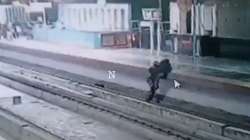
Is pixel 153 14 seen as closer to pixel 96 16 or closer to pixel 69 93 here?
pixel 96 16

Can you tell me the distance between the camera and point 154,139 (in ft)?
22.9

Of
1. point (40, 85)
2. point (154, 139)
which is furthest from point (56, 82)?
point (154, 139)

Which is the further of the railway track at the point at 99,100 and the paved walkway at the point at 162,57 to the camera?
the paved walkway at the point at 162,57

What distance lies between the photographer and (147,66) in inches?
481

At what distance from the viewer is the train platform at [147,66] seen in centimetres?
969

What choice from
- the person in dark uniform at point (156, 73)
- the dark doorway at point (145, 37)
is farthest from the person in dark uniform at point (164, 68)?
the dark doorway at point (145, 37)

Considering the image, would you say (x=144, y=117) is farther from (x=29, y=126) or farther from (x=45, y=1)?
(x=45, y=1)

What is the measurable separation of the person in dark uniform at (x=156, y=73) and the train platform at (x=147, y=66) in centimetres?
50

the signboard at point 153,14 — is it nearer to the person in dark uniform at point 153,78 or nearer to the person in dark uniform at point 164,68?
the person in dark uniform at point 164,68

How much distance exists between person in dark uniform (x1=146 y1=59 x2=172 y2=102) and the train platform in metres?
0.50

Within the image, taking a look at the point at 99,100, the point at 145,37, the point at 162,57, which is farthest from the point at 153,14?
the point at 99,100

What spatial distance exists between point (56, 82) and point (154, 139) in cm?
558

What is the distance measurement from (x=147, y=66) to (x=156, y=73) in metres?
1.86

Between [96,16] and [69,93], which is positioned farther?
[96,16]
